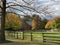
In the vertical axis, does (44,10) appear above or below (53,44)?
above

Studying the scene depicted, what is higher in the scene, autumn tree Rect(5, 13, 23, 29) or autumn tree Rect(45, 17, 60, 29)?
autumn tree Rect(5, 13, 23, 29)

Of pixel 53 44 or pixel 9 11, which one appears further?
pixel 9 11

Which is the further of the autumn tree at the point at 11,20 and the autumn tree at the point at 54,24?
the autumn tree at the point at 54,24

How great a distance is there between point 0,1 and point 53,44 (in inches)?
358

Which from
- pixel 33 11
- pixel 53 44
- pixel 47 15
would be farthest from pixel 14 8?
pixel 53 44

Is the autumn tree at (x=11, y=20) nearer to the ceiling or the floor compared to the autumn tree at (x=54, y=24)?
nearer to the ceiling

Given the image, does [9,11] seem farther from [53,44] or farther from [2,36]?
[53,44]

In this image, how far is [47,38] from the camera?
23.8m

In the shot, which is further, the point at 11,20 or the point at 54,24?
the point at 54,24

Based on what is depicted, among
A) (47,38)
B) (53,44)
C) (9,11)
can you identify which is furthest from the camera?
(9,11)

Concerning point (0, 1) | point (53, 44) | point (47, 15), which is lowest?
point (53, 44)

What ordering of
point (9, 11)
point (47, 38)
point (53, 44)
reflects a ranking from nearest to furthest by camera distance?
point (53, 44) < point (47, 38) < point (9, 11)

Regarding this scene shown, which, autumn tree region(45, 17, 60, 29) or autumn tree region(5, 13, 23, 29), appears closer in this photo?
autumn tree region(5, 13, 23, 29)

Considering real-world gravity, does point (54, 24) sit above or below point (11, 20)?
below
